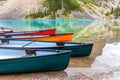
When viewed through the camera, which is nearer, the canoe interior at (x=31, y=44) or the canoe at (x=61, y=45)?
the canoe at (x=61, y=45)

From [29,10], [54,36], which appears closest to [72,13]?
[29,10]

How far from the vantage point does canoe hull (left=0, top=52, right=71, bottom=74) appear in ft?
50.6

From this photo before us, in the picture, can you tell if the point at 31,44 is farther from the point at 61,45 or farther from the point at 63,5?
the point at 63,5

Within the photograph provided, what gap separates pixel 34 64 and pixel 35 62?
7.0 inches

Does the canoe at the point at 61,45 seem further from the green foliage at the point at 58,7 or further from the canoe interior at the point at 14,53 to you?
the green foliage at the point at 58,7

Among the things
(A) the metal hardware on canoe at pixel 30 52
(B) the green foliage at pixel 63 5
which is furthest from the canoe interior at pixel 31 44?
(B) the green foliage at pixel 63 5

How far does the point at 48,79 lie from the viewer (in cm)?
1515

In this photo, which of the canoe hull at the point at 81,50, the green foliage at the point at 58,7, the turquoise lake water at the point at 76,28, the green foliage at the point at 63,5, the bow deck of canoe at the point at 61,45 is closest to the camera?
the bow deck of canoe at the point at 61,45

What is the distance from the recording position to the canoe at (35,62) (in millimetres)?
15344

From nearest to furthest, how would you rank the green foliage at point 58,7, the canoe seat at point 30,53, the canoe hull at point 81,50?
1. the canoe seat at point 30,53
2. the canoe hull at point 81,50
3. the green foliage at point 58,7

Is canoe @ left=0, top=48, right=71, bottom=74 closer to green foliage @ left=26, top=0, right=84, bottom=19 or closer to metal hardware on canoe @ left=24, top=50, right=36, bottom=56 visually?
metal hardware on canoe @ left=24, top=50, right=36, bottom=56

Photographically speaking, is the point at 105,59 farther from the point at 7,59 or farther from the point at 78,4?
the point at 78,4

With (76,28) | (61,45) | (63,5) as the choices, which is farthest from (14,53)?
(63,5)

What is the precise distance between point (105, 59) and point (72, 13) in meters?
112
